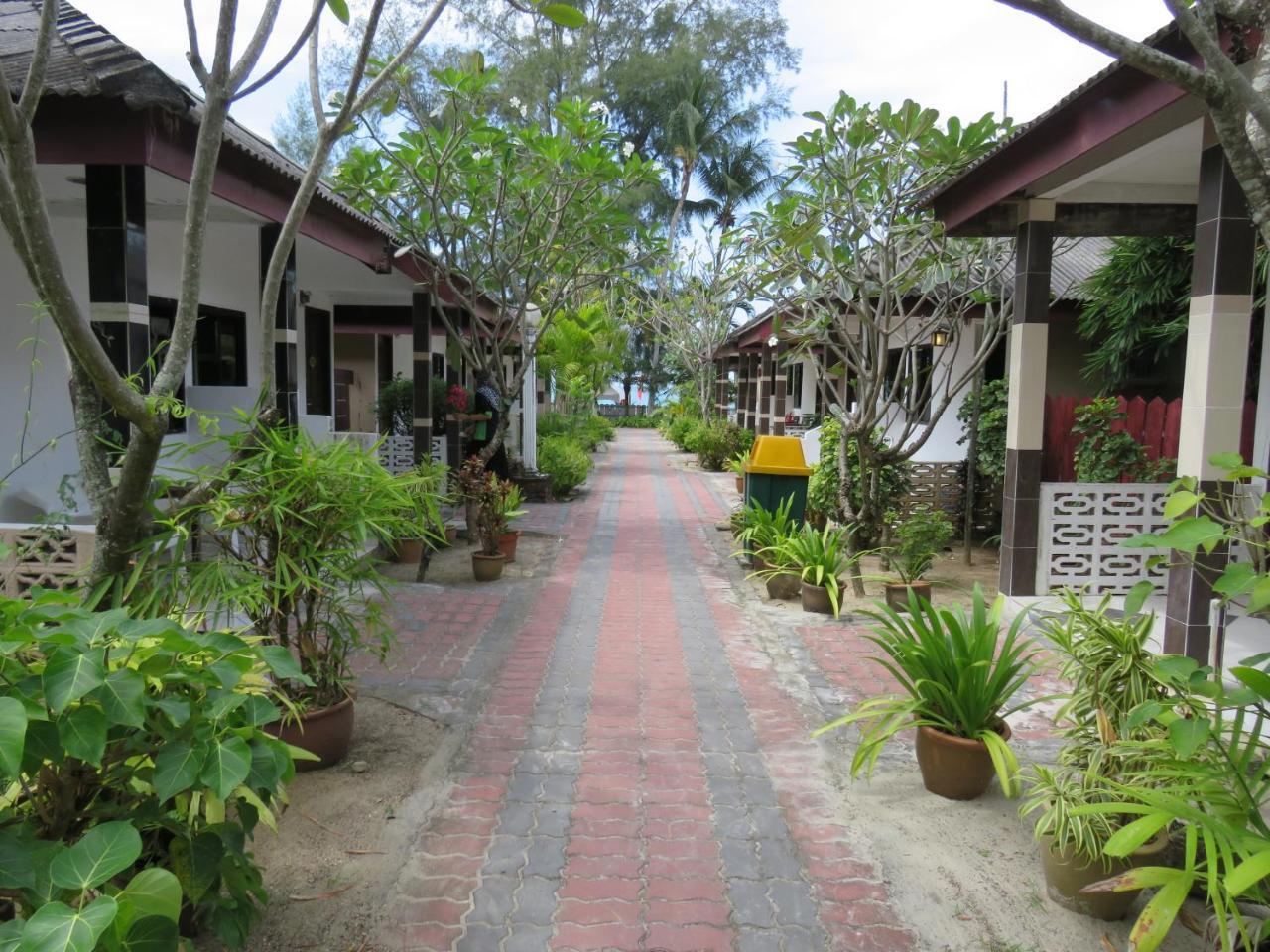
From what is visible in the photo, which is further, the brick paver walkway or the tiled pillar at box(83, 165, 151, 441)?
the tiled pillar at box(83, 165, 151, 441)

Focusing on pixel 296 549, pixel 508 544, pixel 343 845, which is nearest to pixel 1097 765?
pixel 343 845

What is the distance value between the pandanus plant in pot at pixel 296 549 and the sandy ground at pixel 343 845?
0.74 ft

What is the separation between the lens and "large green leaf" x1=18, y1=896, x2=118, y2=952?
1.66 meters

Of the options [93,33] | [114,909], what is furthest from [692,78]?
[114,909]

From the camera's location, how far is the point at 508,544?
8641mm

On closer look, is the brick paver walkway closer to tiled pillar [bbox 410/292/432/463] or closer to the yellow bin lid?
the yellow bin lid

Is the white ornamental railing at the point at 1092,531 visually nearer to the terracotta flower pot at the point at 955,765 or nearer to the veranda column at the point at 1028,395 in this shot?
the veranda column at the point at 1028,395

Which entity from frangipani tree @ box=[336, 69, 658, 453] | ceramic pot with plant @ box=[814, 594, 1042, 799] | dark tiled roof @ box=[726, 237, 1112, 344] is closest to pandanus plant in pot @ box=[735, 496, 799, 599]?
frangipani tree @ box=[336, 69, 658, 453]

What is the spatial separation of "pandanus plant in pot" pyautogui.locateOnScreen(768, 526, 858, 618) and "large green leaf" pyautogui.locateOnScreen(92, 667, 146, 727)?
208 inches

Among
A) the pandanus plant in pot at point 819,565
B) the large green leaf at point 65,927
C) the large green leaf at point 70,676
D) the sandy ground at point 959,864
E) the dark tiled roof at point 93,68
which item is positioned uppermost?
the dark tiled roof at point 93,68

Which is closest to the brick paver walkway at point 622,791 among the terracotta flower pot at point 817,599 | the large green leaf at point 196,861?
Result: the terracotta flower pot at point 817,599

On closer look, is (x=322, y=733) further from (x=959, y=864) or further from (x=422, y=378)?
(x=422, y=378)

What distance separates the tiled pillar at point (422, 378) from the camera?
10.7 m

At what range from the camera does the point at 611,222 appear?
28.9 ft
